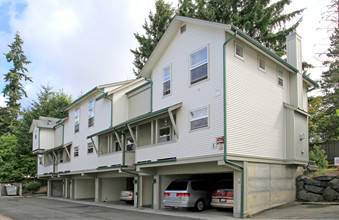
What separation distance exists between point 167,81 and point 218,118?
499 centimetres

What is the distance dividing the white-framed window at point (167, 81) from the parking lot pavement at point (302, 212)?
26.0 ft

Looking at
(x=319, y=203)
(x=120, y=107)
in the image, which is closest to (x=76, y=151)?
(x=120, y=107)

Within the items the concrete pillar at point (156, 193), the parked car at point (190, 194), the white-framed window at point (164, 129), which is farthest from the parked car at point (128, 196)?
the parked car at point (190, 194)

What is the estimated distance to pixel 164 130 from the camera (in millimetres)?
19141

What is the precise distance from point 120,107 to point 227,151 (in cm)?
1191

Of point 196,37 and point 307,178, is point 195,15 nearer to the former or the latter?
point 196,37

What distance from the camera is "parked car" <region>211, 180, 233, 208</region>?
1521 cm

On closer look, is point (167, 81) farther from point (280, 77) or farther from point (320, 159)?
point (320, 159)

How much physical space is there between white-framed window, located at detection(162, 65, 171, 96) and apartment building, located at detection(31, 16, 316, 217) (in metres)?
0.06

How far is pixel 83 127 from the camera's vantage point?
1132 inches

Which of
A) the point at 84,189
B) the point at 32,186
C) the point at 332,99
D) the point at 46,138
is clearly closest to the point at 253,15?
the point at 332,99

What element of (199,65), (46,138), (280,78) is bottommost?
(46,138)

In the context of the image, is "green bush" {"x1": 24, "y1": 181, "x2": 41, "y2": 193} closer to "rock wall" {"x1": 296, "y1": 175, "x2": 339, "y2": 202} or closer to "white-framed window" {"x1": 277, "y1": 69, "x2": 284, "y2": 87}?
"rock wall" {"x1": 296, "y1": 175, "x2": 339, "y2": 202}

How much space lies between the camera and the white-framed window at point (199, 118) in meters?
15.2
